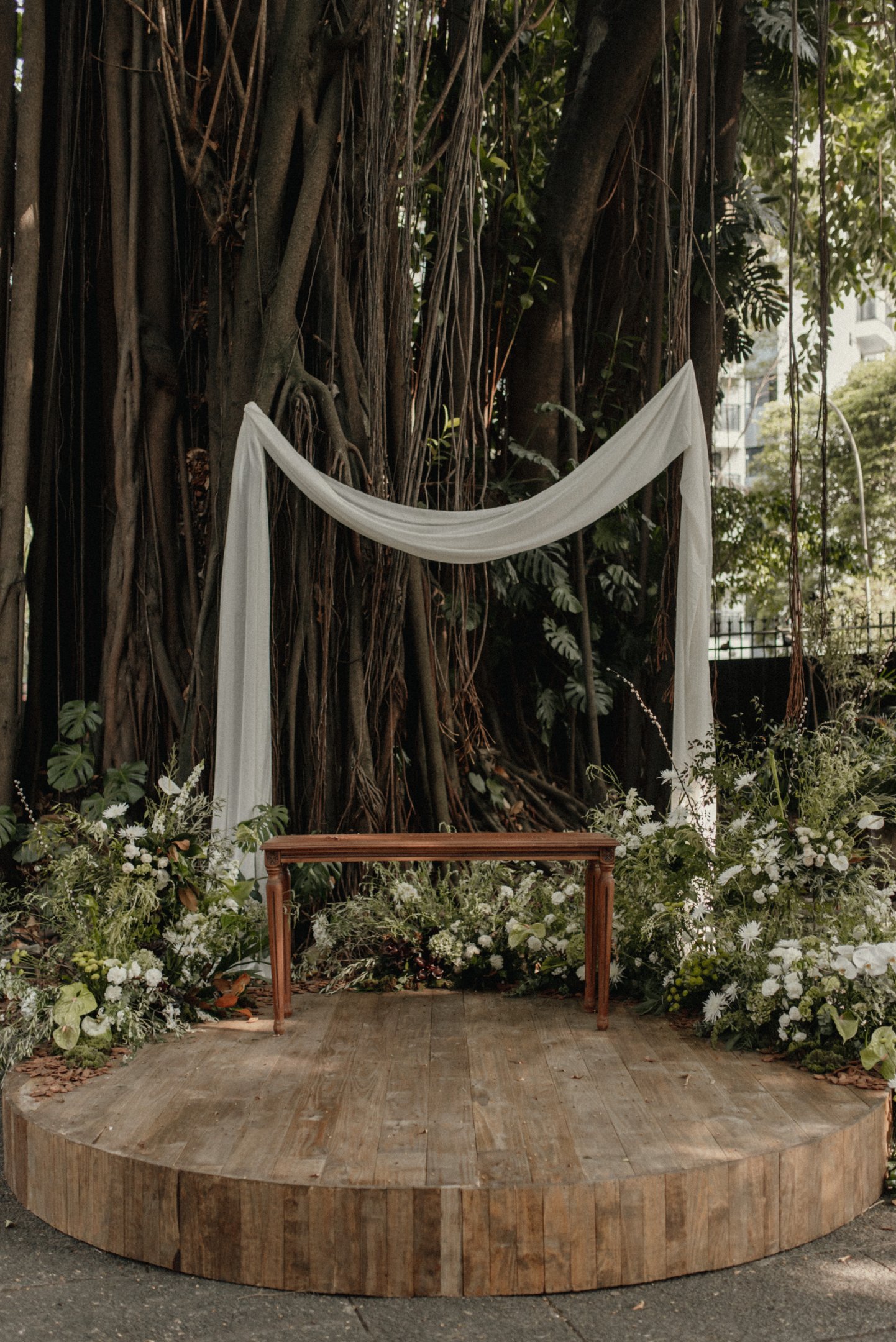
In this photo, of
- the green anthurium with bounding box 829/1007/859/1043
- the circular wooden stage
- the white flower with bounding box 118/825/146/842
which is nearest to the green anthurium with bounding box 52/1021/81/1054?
the circular wooden stage

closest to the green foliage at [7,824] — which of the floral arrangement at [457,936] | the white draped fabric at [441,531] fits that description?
the white draped fabric at [441,531]

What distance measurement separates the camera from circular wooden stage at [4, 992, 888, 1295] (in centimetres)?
185

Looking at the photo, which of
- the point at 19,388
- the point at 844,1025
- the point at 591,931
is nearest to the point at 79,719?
the point at 19,388

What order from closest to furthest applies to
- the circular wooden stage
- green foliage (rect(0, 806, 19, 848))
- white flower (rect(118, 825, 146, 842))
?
the circular wooden stage, white flower (rect(118, 825, 146, 842)), green foliage (rect(0, 806, 19, 848))

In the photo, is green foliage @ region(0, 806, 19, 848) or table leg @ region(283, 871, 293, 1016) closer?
table leg @ region(283, 871, 293, 1016)

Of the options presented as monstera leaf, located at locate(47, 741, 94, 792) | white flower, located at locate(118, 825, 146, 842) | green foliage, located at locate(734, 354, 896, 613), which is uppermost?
green foliage, located at locate(734, 354, 896, 613)

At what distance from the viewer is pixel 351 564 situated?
3.75 m

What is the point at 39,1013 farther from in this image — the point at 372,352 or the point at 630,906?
the point at 372,352

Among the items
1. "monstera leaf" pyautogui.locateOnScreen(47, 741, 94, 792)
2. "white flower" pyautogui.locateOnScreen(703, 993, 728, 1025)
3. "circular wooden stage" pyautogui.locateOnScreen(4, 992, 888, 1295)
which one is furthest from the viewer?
"monstera leaf" pyautogui.locateOnScreen(47, 741, 94, 792)

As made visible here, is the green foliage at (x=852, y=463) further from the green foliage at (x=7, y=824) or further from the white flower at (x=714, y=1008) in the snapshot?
the white flower at (x=714, y=1008)

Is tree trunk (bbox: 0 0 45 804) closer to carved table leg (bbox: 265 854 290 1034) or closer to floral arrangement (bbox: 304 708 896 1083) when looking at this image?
floral arrangement (bbox: 304 708 896 1083)

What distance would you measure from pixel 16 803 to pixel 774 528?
7.50m

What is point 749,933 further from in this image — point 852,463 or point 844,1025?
point 852,463

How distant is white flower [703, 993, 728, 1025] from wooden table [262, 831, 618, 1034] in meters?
0.23
